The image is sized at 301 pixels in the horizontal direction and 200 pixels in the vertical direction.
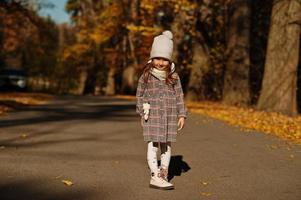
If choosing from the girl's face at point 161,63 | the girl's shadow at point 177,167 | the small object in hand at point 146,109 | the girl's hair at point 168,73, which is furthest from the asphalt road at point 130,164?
the girl's face at point 161,63

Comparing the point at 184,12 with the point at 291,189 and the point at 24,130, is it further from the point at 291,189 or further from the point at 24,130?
the point at 291,189

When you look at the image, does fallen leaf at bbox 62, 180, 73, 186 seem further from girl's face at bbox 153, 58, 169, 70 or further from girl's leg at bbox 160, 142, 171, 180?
girl's face at bbox 153, 58, 169, 70

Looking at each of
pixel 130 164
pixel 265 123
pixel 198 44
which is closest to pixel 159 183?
pixel 130 164

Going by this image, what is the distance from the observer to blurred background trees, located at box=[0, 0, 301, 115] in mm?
19391

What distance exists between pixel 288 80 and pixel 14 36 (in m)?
47.8

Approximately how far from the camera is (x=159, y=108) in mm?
7254

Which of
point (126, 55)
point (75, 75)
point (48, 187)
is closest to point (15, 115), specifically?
point (48, 187)

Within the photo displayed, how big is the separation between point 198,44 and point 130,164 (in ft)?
72.5

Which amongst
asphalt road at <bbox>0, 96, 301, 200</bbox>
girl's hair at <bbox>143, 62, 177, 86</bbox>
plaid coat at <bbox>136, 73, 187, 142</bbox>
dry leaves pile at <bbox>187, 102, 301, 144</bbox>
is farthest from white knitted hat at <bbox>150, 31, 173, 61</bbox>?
dry leaves pile at <bbox>187, 102, 301, 144</bbox>

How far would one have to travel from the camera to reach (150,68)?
727cm

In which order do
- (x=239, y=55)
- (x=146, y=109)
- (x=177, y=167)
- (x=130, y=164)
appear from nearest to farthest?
(x=146, y=109) → (x=177, y=167) → (x=130, y=164) → (x=239, y=55)

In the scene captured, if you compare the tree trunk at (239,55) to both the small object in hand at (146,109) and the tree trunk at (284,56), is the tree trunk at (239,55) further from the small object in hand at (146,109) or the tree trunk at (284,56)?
the small object in hand at (146,109)

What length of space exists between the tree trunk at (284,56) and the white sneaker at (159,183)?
41.6 ft

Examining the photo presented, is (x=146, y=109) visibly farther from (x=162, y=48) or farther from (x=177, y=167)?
(x=177, y=167)
